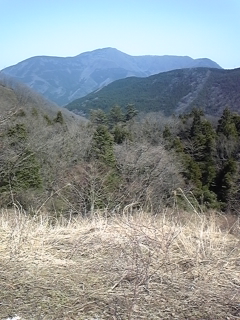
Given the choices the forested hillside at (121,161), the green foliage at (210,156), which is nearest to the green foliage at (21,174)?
the forested hillside at (121,161)

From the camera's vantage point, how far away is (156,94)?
313 feet

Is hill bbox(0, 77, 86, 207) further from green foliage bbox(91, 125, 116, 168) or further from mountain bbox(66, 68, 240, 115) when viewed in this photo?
mountain bbox(66, 68, 240, 115)

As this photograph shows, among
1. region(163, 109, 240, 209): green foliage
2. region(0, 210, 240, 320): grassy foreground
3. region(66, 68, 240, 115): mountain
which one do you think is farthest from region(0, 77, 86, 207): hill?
region(66, 68, 240, 115): mountain

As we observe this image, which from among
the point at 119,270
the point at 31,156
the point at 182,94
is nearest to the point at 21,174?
the point at 31,156

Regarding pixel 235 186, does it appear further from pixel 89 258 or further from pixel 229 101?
pixel 229 101

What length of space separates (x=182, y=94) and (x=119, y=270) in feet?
296

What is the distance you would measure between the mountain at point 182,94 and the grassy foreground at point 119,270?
6691cm

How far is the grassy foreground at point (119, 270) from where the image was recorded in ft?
5.89

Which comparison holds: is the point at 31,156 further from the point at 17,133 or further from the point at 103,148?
the point at 103,148

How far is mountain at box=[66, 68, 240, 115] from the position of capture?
251 feet

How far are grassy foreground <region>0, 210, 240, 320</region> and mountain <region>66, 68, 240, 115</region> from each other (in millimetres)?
66911

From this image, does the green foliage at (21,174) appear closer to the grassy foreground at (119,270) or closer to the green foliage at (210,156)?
the green foliage at (210,156)

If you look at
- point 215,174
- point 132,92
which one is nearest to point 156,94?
point 132,92

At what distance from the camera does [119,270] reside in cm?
219
